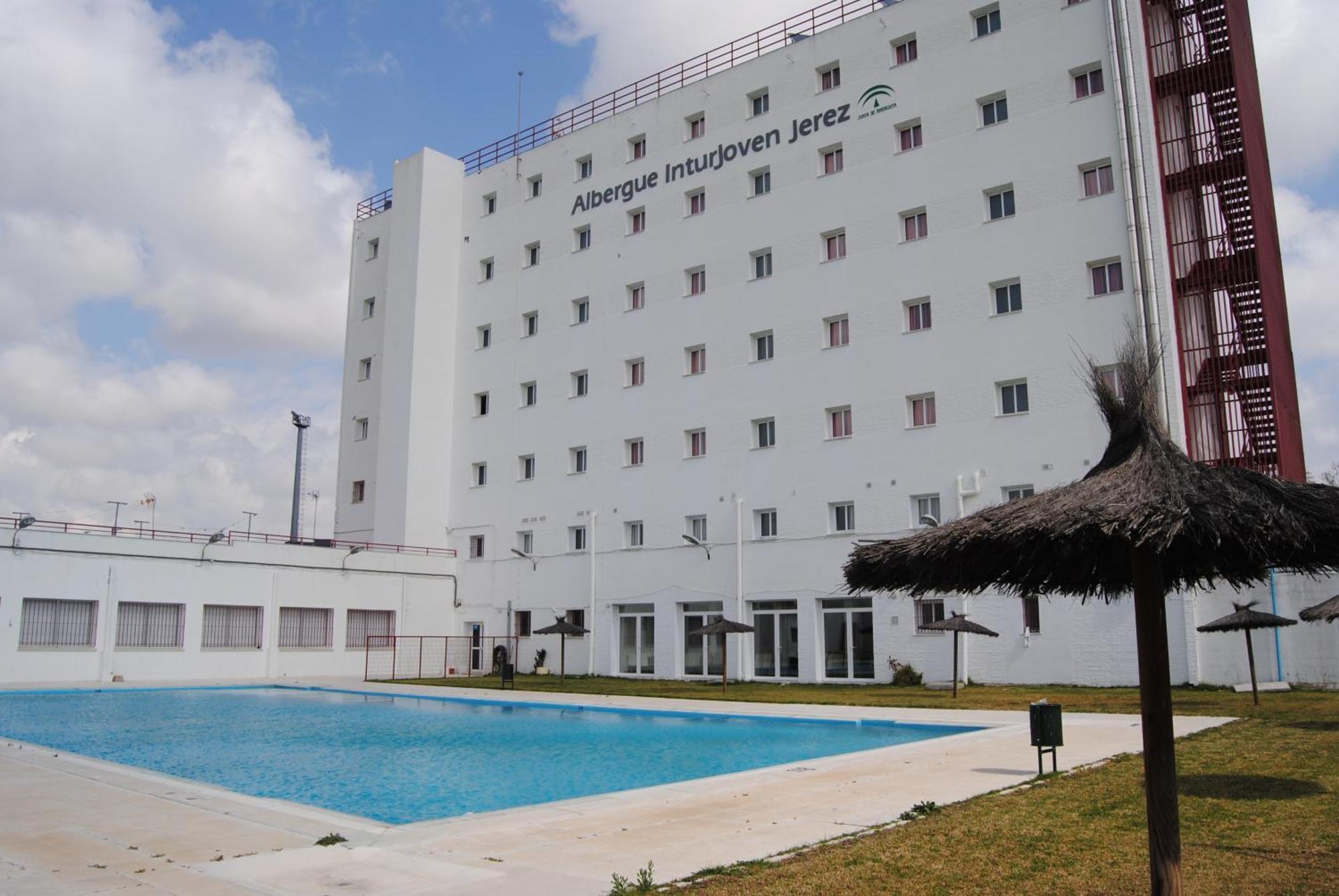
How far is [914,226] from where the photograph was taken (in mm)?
30047

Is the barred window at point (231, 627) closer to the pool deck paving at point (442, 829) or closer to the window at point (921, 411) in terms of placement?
the pool deck paving at point (442, 829)

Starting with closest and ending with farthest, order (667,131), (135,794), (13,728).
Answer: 1. (135,794)
2. (13,728)
3. (667,131)

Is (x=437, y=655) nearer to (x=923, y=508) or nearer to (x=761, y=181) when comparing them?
(x=923, y=508)

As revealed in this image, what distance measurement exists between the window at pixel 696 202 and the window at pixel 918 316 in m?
8.90

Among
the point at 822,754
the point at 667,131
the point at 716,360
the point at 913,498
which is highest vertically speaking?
the point at 667,131

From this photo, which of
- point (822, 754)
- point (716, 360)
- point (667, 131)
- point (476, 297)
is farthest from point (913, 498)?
point (476, 297)

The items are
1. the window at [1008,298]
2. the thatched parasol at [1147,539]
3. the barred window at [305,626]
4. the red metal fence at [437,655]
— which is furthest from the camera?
the red metal fence at [437,655]

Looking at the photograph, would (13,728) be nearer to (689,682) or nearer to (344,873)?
(344,873)

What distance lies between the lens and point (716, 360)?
110 ft

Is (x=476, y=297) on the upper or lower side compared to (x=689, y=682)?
upper

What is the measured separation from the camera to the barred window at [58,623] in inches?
1170

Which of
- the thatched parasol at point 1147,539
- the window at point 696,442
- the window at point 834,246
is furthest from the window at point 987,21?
the thatched parasol at point 1147,539

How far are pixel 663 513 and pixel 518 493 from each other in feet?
23.9

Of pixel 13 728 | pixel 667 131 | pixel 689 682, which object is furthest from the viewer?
pixel 667 131
